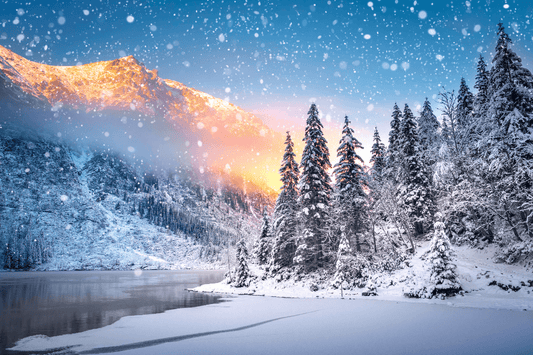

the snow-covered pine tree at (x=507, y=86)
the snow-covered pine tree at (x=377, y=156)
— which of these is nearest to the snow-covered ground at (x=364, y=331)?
the snow-covered pine tree at (x=507, y=86)

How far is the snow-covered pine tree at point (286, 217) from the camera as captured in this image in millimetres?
31312

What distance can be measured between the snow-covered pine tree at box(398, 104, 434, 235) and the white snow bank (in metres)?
16.7

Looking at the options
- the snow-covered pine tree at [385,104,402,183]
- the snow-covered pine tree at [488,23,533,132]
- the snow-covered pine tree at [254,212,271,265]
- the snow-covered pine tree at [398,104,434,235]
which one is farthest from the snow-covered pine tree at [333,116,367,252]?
the snow-covered pine tree at [254,212,271,265]

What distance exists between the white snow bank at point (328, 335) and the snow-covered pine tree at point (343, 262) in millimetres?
8820

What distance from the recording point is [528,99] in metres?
18.2

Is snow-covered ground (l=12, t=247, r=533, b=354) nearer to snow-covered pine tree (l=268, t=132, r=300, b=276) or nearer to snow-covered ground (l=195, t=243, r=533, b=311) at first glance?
snow-covered ground (l=195, t=243, r=533, b=311)

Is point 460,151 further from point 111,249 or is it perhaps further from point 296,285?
point 111,249

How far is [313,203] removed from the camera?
2827 centimetres

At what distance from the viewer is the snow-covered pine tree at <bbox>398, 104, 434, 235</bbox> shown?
2956 cm

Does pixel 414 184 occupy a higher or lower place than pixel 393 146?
lower

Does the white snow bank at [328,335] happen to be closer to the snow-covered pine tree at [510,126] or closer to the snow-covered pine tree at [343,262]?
the snow-covered pine tree at [343,262]

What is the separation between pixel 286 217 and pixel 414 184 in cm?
1459

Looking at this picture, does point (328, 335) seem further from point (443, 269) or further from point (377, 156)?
point (377, 156)

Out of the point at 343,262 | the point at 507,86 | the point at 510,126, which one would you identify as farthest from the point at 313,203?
the point at 507,86
